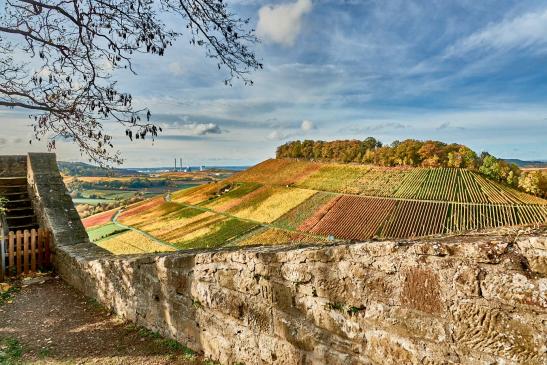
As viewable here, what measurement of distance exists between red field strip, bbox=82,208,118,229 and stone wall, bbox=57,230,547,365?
2705 inches

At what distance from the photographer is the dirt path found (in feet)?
15.4

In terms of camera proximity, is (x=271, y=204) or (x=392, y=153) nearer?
(x=271, y=204)

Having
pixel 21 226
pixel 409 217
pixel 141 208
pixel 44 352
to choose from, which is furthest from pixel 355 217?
pixel 141 208

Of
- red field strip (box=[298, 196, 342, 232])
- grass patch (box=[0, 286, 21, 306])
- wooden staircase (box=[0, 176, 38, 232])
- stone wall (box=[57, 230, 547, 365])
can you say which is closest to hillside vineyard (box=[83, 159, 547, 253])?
red field strip (box=[298, 196, 342, 232])

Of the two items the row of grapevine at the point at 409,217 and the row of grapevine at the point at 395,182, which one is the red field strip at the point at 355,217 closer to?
the row of grapevine at the point at 409,217

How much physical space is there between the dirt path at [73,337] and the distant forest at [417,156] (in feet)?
201

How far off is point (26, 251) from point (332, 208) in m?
44.6

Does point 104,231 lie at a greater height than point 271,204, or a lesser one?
lesser

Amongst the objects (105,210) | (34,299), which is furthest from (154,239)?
(34,299)

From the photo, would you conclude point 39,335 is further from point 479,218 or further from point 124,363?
point 479,218

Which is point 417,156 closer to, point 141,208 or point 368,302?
point 141,208

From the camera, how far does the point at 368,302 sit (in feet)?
9.21

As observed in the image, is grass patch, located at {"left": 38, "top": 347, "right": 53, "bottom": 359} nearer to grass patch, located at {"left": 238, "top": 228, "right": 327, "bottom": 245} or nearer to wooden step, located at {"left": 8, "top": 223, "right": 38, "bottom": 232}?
wooden step, located at {"left": 8, "top": 223, "right": 38, "bottom": 232}

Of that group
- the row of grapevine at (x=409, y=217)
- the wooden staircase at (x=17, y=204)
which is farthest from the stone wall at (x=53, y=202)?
the row of grapevine at (x=409, y=217)
